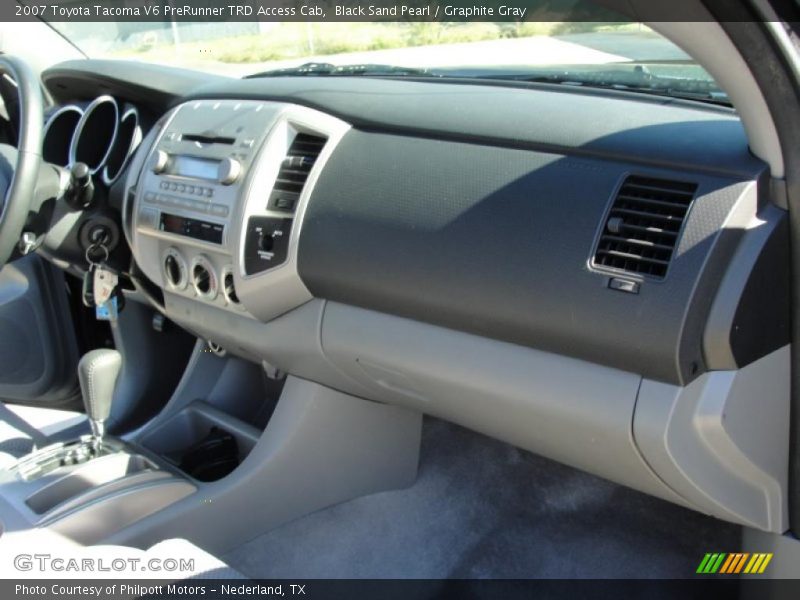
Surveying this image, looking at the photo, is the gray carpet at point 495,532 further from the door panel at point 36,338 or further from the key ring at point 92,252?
the door panel at point 36,338

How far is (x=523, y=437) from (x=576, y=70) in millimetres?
862

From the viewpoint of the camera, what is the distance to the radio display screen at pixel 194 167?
2.07m

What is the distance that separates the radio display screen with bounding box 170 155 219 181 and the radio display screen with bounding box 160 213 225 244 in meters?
0.11

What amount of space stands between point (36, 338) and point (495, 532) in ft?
5.54

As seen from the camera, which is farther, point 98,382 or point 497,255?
point 98,382

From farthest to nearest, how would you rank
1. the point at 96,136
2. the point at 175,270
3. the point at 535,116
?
1. the point at 96,136
2. the point at 175,270
3. the point at 535,116

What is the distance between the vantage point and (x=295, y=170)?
6.41ft

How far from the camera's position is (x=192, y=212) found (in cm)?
210

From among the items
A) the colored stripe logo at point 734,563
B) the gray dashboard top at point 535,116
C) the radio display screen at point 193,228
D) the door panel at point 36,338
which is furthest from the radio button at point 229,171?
the colored stripe logo at point 734,563

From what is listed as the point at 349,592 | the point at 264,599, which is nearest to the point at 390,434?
the point at 349,592

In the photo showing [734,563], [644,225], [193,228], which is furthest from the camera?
[193,228]

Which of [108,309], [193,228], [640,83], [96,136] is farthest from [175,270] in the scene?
[640,83]

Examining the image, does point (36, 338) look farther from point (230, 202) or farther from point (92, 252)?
point (230, 202)

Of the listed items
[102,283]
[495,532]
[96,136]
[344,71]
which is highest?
[344,71]
